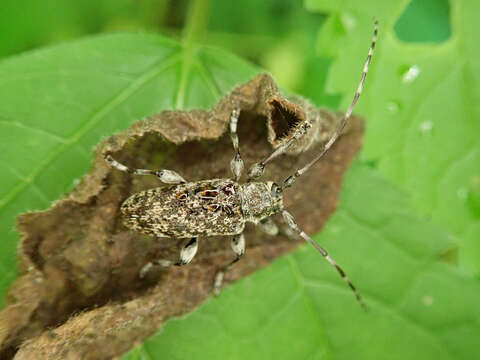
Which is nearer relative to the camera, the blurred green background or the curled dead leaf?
the curled dead leaf

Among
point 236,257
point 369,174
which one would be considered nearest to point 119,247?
point 236,257

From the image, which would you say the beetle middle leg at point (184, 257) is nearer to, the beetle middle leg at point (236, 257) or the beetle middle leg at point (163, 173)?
the beetle middle leg at point (236, 257)

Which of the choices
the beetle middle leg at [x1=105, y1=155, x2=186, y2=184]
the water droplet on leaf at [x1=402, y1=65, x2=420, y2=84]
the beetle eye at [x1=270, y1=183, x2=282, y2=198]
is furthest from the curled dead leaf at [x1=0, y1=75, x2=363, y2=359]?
the water droplet on leaf at [x1=402, y1=65, x2=420, y2=84]

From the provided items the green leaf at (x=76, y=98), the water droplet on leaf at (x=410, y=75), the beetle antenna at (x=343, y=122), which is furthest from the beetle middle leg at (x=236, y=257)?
the water droplet on leaf at (x=410, y=75)

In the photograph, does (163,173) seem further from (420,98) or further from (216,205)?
(420,98)

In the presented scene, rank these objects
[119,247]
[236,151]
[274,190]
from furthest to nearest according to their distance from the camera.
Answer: [274,190] → [236,151] → [119,247]

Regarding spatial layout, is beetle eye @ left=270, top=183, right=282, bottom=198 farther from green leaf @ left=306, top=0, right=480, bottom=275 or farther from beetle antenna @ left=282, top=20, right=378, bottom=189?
green leaf @ left=306, top=0, right=480, bottom=275
